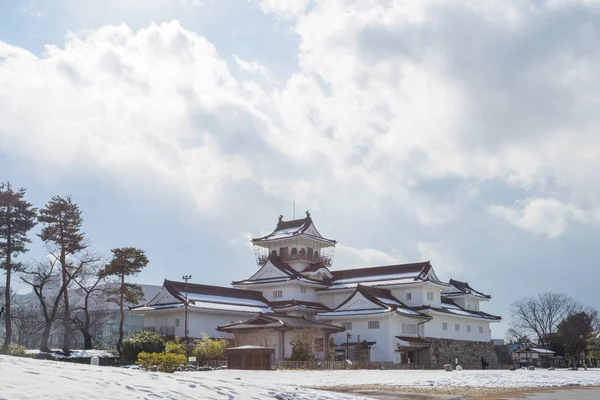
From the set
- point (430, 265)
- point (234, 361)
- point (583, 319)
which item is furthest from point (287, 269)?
point (583, 319)

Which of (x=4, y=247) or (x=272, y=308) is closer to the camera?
(x=4, y=247)

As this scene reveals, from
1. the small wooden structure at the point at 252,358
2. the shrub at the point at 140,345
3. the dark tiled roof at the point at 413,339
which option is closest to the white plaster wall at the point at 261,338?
the shrub at the point at 140,345

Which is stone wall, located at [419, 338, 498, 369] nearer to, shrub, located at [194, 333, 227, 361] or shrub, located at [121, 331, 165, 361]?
shrub, located at [194, 333, 227, 361]

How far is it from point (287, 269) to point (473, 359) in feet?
78.3

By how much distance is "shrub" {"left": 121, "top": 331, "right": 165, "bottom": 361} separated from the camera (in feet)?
170

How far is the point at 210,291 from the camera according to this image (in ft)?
213

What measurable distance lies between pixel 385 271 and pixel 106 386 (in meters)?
60.0

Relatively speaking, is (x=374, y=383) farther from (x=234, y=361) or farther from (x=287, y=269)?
(x=287, y=269)

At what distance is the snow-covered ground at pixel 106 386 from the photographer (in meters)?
11.3

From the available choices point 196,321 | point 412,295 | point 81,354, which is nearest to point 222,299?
point 196,321

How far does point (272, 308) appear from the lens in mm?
65438

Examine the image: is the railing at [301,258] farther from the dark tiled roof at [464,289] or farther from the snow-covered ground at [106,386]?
the snow-covered ground at [106,386]

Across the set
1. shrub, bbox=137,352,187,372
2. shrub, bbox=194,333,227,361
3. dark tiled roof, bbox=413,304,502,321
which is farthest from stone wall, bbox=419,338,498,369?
shrub, bbox=137,352,187,372

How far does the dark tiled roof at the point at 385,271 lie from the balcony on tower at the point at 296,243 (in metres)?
3.01
